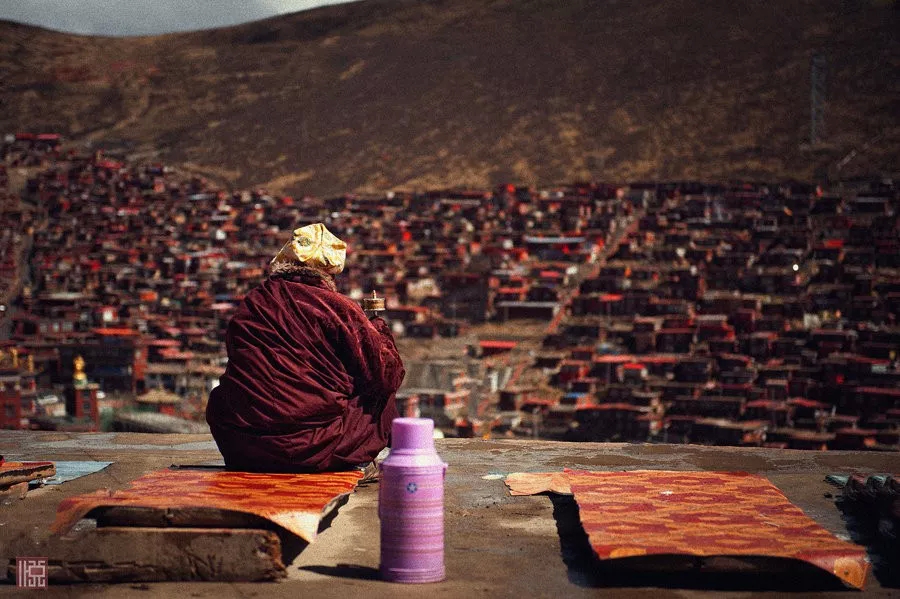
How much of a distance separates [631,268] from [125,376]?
1556 centimetres

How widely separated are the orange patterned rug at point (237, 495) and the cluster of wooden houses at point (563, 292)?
920 inches

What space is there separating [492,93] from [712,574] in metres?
57.6

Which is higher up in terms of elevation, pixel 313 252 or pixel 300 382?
pixel 313 252

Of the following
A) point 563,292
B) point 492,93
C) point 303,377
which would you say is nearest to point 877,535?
point 303,377

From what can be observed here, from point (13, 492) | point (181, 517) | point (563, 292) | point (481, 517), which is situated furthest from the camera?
point (563, 292)

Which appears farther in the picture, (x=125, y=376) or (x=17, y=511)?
(x=125, y=376)

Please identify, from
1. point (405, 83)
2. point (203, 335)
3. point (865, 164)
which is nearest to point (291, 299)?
point (203, 335)

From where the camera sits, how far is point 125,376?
33.2 meters

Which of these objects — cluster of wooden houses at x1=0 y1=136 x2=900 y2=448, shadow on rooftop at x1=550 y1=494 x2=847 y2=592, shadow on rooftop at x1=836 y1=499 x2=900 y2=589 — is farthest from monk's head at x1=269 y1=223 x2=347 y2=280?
cluster of wooden houses at x1=0 y1=136 x2=900 y2=448

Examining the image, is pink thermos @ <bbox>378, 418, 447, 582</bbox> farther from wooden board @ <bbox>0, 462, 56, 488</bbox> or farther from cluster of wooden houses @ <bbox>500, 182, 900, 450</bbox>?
cluster of wooden houses @ <bbox>500, 182, 900, 450</bbox>

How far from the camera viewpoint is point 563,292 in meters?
38.6

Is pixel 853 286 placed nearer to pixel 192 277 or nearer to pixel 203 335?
pixel 203 335

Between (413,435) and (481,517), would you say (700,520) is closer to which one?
(481,517)

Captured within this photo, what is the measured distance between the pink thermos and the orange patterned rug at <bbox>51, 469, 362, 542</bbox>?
0.21m
